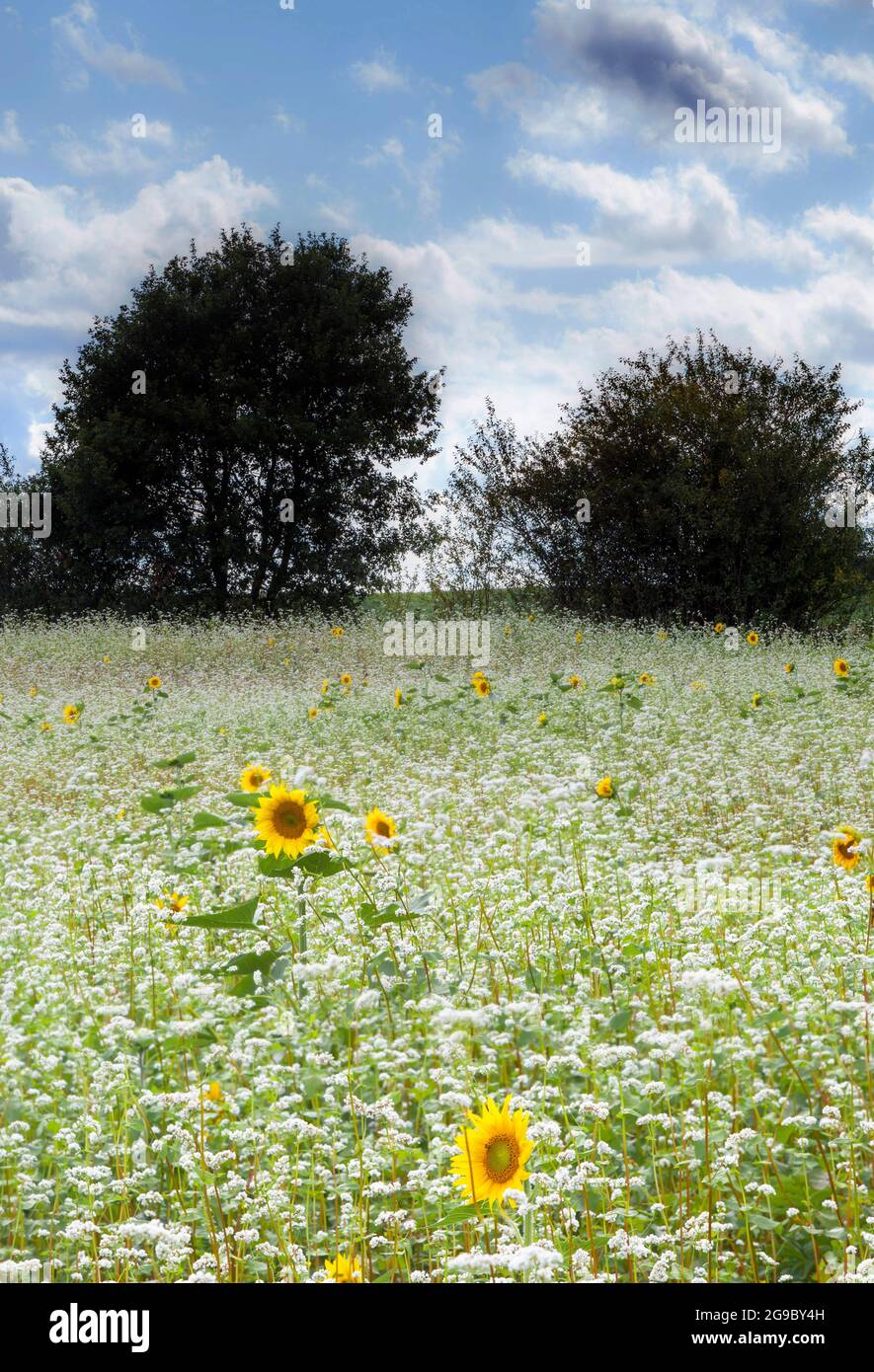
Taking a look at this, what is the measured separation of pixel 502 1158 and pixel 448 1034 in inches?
37.6

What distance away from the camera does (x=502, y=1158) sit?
2.02 meters

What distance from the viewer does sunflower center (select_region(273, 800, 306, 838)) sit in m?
3.60

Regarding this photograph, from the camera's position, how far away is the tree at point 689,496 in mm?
17266

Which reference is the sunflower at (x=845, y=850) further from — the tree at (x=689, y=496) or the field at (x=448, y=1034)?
the tree at (x=689, y=496)

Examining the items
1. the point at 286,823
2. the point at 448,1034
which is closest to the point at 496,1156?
the point at 448,1034

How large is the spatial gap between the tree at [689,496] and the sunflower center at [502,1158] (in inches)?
622

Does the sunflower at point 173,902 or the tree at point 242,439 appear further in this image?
the tree at point 242,439

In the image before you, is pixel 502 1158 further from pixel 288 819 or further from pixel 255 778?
pixel 255 778

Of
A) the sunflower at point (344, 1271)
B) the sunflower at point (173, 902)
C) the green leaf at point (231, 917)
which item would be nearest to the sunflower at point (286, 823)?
the green leaf at point (231, 917)

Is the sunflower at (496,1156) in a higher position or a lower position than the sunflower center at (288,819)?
lower

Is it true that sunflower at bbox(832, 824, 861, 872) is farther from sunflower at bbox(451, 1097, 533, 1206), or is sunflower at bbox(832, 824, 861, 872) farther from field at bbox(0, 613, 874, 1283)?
sunflower at bbox(451, 1097, 533, 1206)

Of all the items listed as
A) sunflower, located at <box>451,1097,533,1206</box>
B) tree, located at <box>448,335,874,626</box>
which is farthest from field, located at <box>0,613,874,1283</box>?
tree, located at <box>448,335,874,626</box>

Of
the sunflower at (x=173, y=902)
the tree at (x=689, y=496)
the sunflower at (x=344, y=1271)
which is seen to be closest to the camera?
the sunflower at (x=344, y=1271)
